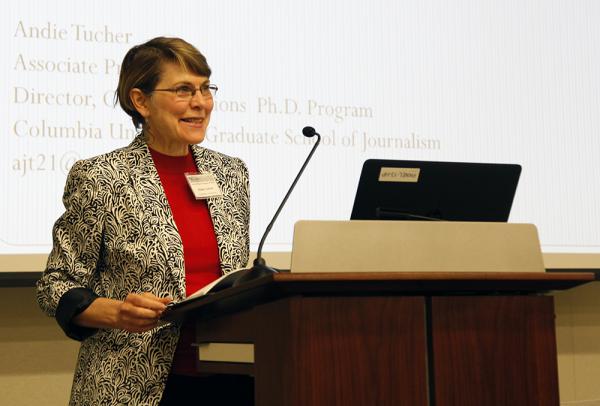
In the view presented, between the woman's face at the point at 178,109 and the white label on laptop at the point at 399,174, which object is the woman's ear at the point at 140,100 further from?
the white label on laptop at the point at 399,174

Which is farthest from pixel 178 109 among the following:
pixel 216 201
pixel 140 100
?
→ pixel 216 201

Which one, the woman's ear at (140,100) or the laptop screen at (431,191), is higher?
the woman's ear at (140,100)

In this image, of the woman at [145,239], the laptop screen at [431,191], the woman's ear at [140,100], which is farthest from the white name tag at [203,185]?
the laptop screen at [431,191]

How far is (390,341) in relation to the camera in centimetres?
144

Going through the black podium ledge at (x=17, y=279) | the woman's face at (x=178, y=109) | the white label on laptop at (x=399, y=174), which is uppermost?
the woman's face at (x=178, y=109)

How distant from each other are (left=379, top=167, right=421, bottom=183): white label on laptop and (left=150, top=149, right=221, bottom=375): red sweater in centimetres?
41

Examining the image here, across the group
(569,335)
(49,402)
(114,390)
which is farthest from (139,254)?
(569,335)

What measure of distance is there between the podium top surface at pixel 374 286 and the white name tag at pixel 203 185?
1.47ft

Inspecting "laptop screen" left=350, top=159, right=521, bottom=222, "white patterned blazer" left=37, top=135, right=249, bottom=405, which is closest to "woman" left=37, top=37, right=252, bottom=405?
"white patterned blazer" left=37, top=135, right=249, bottom=405

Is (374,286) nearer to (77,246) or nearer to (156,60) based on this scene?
(77,246)

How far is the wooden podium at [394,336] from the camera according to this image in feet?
4.56

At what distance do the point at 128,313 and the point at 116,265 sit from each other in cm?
29

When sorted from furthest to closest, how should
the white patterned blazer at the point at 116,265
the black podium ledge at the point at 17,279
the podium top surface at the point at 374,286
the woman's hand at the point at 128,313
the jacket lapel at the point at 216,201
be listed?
the black podium ledge at the point at 17,279 → the jacket lapel at the point at 216,201 → the white patterned blazer at the point at 116,265 → the woman's hand at the point at 128,313 → the podium top surface at the point at 374,286

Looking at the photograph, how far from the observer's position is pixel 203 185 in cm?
208
